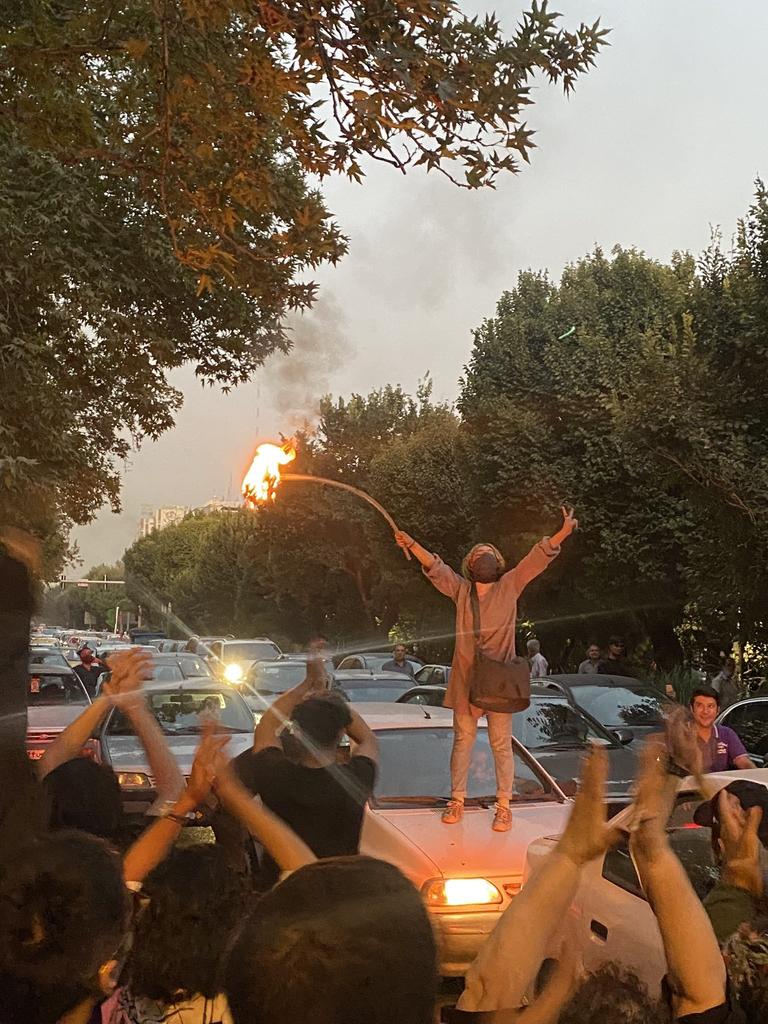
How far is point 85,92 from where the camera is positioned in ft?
31.7

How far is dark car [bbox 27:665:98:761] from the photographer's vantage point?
36.3 ft

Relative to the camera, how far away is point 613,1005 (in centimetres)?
252

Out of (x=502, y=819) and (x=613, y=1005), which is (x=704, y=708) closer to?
(x=502, y=819)

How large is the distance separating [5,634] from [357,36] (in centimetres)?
372

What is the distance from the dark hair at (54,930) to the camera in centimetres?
201

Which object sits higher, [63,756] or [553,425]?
[553,425]

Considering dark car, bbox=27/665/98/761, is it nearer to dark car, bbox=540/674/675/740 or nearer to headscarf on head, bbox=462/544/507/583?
dark car, bbox=540/674/675/740

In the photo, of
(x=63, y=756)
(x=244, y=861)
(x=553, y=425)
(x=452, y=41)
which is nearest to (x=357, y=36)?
(x=452, y=41)

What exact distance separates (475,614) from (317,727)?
8.63 feet

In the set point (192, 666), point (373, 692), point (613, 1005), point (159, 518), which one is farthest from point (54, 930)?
point (159, 518)

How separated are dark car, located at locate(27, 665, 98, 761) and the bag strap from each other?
487 centimetres

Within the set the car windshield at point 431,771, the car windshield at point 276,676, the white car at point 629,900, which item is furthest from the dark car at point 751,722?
the car windshield at point 276,676

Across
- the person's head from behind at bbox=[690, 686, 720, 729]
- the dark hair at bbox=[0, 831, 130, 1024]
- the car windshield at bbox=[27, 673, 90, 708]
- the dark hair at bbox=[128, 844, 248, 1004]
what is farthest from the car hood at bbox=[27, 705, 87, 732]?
the dark hair at bbox=[0, 831, 130, 1024]

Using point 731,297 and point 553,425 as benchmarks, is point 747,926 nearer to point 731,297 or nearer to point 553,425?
point 731,297
